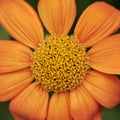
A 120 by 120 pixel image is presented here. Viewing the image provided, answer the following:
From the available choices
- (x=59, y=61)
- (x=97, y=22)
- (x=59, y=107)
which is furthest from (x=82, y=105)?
(x=97, y=22)

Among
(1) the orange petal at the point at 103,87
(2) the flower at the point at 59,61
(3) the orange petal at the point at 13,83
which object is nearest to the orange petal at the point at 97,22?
(2) the flower at the point at 59,61

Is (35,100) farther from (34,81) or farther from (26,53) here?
(26,53)

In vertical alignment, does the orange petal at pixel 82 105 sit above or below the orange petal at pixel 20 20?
below

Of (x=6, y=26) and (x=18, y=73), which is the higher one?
(x=6, y=26)

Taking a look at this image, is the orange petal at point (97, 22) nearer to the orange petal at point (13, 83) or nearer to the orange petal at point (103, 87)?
the orange petal at point (103, 87)

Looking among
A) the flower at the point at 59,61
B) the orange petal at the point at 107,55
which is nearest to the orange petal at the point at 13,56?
the flower at the point at 59,61

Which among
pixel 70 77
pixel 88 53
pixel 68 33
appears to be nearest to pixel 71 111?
pixel 70 77

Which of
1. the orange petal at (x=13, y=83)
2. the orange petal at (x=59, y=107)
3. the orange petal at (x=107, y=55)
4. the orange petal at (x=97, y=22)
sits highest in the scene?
the orange petal at (x=97, y=22)

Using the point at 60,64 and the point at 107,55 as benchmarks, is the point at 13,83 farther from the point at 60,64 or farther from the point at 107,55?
the point at 107,55
